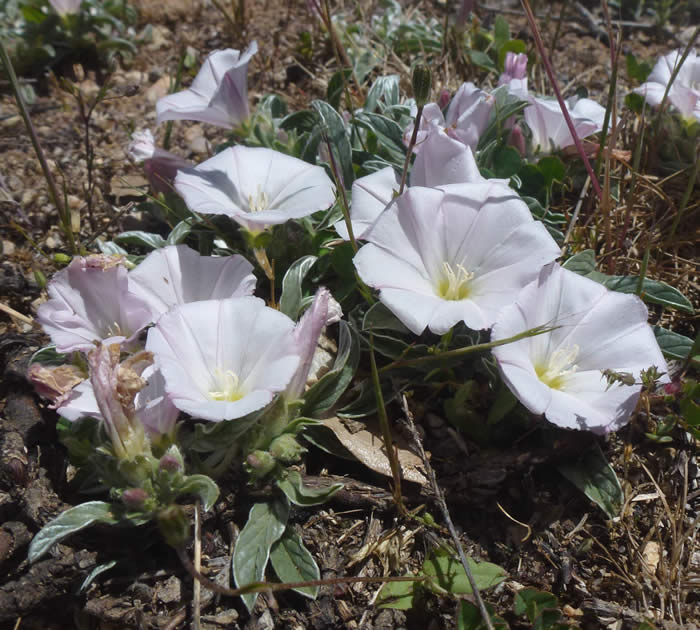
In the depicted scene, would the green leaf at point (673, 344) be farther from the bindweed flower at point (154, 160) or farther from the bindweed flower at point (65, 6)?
the bindweed flower at point (65, 6)

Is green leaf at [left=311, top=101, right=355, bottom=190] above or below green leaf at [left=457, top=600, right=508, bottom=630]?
above

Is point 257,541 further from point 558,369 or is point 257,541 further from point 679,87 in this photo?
point 679,87

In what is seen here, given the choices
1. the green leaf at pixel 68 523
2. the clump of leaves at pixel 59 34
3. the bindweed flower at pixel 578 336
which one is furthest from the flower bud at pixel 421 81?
the clump of leaves at pixel 59 34

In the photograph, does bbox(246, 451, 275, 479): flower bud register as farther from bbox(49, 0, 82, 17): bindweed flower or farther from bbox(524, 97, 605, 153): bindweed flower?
bbox(49, 0, 82, 17): bindweed flower

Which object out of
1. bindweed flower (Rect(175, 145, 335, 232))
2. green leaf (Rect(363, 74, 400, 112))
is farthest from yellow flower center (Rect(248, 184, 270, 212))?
green leaf (Rect(363, 74, 400, 112))

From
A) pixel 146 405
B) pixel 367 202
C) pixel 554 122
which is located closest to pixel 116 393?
pixel 146 405

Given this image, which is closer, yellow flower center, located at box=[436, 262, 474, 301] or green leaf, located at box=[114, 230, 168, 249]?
yellow flower center, located at box=[436, 262, 474, 301]
